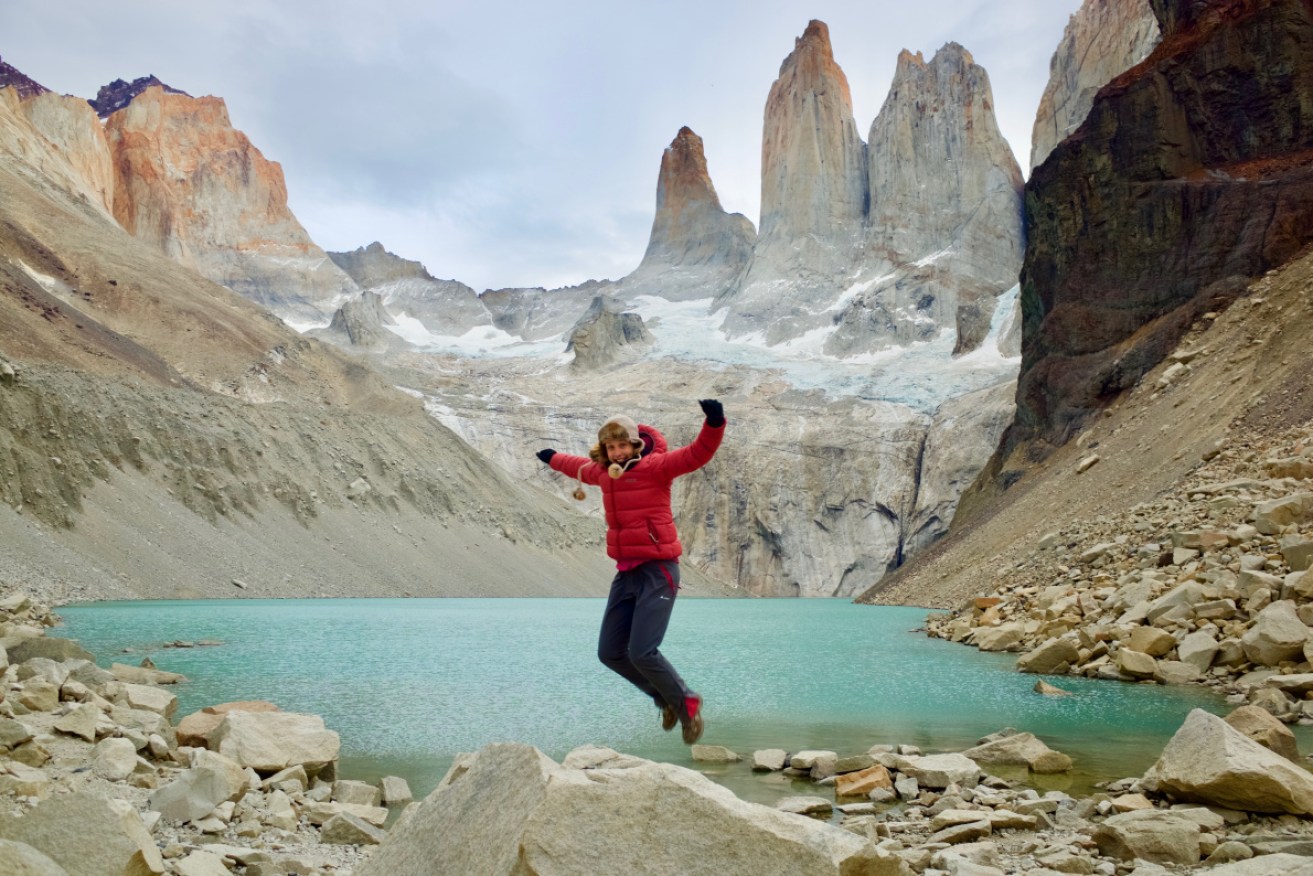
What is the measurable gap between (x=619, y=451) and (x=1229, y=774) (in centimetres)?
407

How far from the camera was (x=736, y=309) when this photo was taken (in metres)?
132

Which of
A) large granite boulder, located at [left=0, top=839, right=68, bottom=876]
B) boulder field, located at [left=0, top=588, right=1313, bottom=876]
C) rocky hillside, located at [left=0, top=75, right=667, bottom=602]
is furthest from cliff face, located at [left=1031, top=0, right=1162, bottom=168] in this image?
large granite boulder, located at [left=0, top=839, right=68, bottom=876]

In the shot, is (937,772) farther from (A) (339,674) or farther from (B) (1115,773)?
(A) (339,674)

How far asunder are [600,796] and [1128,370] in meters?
41.3

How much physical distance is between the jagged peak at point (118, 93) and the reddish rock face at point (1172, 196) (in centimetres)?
17057

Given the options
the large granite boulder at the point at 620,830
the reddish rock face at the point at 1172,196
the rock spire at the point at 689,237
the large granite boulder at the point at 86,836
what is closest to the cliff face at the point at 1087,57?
the rock spire at the point at 689,237

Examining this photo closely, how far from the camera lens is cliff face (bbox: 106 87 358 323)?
526 ft

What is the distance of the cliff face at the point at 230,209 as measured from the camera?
16025cm

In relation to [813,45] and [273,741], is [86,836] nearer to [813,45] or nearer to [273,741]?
[273,741]

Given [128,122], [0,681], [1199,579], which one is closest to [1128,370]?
[1199,579]

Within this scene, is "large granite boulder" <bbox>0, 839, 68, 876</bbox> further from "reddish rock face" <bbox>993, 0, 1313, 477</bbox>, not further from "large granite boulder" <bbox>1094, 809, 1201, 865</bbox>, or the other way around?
"reddish rock face" <bbox>993, 0, 1313, 477</bbox>

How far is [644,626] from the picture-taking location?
6195 mm

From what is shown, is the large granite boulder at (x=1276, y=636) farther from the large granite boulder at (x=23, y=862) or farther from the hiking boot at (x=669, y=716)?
the large granite boulder at (x=23, y=862)

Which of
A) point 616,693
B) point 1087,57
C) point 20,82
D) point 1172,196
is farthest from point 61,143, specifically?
point 616,693
